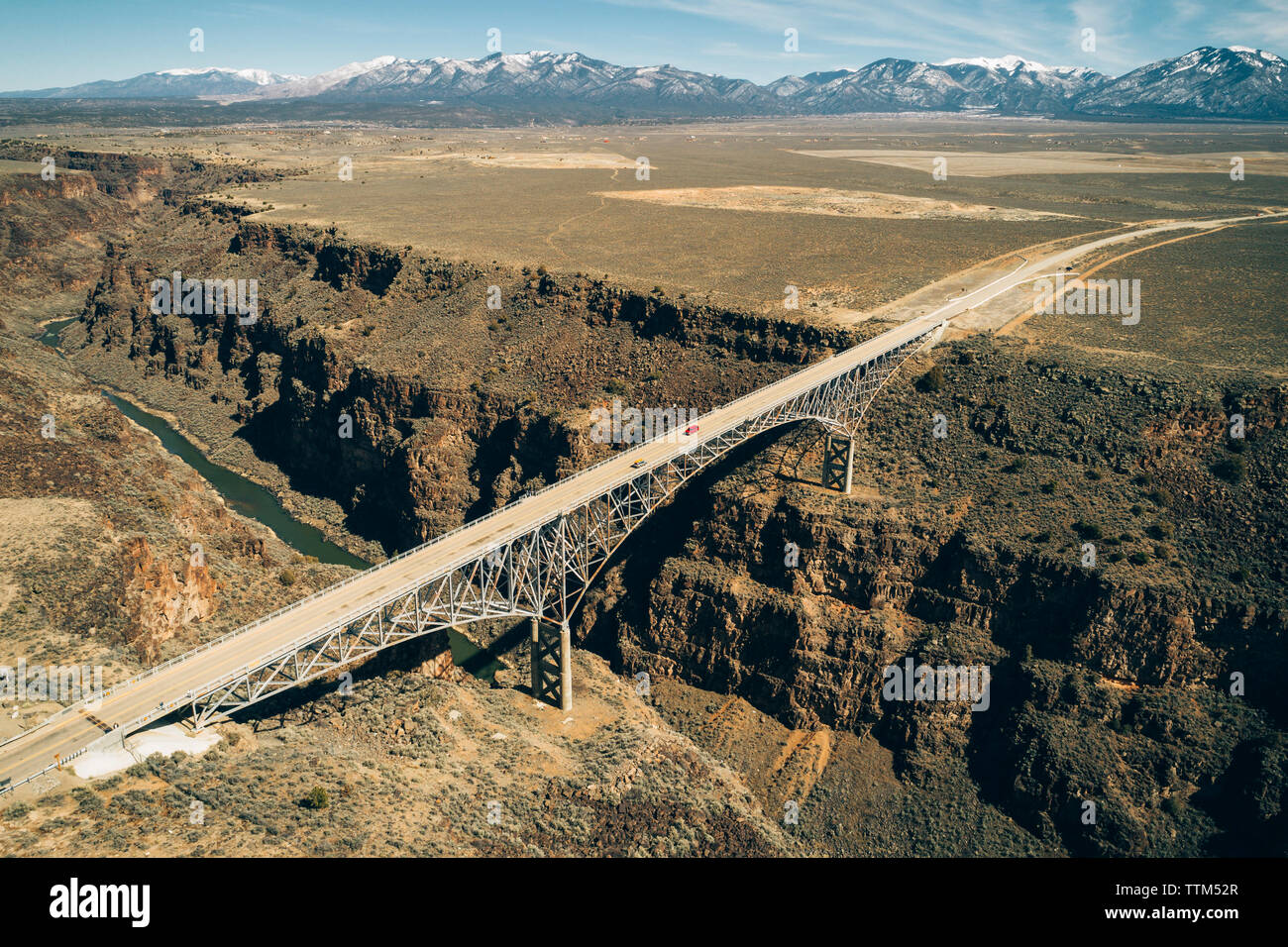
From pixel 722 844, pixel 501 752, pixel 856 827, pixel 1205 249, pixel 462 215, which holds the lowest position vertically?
pixel 856 827

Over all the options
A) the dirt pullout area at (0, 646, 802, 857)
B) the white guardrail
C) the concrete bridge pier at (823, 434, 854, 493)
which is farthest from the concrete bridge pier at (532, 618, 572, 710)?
the concrete bridge pier at (823, 434, 854, 493)

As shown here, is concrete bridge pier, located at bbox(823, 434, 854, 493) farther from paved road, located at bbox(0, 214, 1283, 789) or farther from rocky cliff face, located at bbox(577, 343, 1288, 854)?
paved road, located at bbox(0, 214, 1283, 789)

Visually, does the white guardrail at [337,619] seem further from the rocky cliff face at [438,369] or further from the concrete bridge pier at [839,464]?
the rocky cliff face at [438,369]

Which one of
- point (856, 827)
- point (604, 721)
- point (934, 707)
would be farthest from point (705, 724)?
point (934, 707)

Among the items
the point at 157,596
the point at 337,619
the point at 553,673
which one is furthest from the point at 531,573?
the point at 157,596

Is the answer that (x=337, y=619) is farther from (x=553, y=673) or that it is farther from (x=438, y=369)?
(x=438, y=369)

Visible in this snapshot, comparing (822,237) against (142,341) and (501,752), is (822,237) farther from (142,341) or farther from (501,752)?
(142,341)
